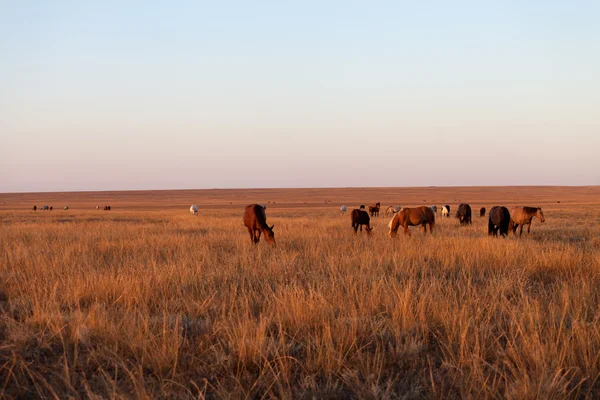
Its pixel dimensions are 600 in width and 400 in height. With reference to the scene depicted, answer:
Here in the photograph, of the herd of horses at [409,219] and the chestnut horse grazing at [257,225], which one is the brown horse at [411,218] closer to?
the herd of horses at [409,219]

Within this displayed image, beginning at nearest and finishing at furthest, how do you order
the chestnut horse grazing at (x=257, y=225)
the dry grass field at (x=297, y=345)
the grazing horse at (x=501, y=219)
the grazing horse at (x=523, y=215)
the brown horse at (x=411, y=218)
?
the dry grass field at (x=297, y=345) → the chestnut horse grazing at (x=257, y=225) → the grazing horse at (x=501, y=219) → the brown horse at (x=411, y=218) → the grazing horse at (x=523, y=215)

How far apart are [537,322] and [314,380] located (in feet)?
8.33

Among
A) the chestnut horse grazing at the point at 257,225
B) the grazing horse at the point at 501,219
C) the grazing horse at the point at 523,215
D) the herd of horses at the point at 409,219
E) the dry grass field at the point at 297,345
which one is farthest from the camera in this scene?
the grazing horse at the point at 523,215

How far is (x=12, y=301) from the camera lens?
5.80m

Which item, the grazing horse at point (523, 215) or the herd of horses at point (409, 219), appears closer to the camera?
the herd of horses at point (409, 219)

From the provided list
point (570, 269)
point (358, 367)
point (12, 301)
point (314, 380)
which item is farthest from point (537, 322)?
point (12, 301)

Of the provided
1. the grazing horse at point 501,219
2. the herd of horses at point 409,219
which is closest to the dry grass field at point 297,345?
the herd of horses at point 409,219

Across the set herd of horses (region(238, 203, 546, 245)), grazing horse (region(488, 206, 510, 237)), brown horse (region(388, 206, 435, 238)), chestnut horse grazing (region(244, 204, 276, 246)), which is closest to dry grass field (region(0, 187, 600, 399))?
chestnut horse grazing (region(244, 204, 276, 246))

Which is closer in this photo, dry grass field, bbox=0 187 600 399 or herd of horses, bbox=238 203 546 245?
dry grass field, bbox=0 187 600 399

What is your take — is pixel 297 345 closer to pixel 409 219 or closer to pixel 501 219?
pixel 409 219

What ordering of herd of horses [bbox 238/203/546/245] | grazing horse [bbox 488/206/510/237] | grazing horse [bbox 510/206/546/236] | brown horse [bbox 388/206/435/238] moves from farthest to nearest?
grazing horse [bbox 510/206/546/236]
brown horse [bbox 388/206/435/238]
grazing horse [bbox 488/206/510/237]
herd of horses [bbox 238/203/546/245]

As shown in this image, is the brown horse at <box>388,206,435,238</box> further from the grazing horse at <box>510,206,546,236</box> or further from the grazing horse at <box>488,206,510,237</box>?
the grazing horse at <box>510,206,546,236</box>

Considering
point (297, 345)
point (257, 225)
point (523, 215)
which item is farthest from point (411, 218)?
point (297, 345)

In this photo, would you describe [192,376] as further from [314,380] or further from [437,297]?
[437,297]
